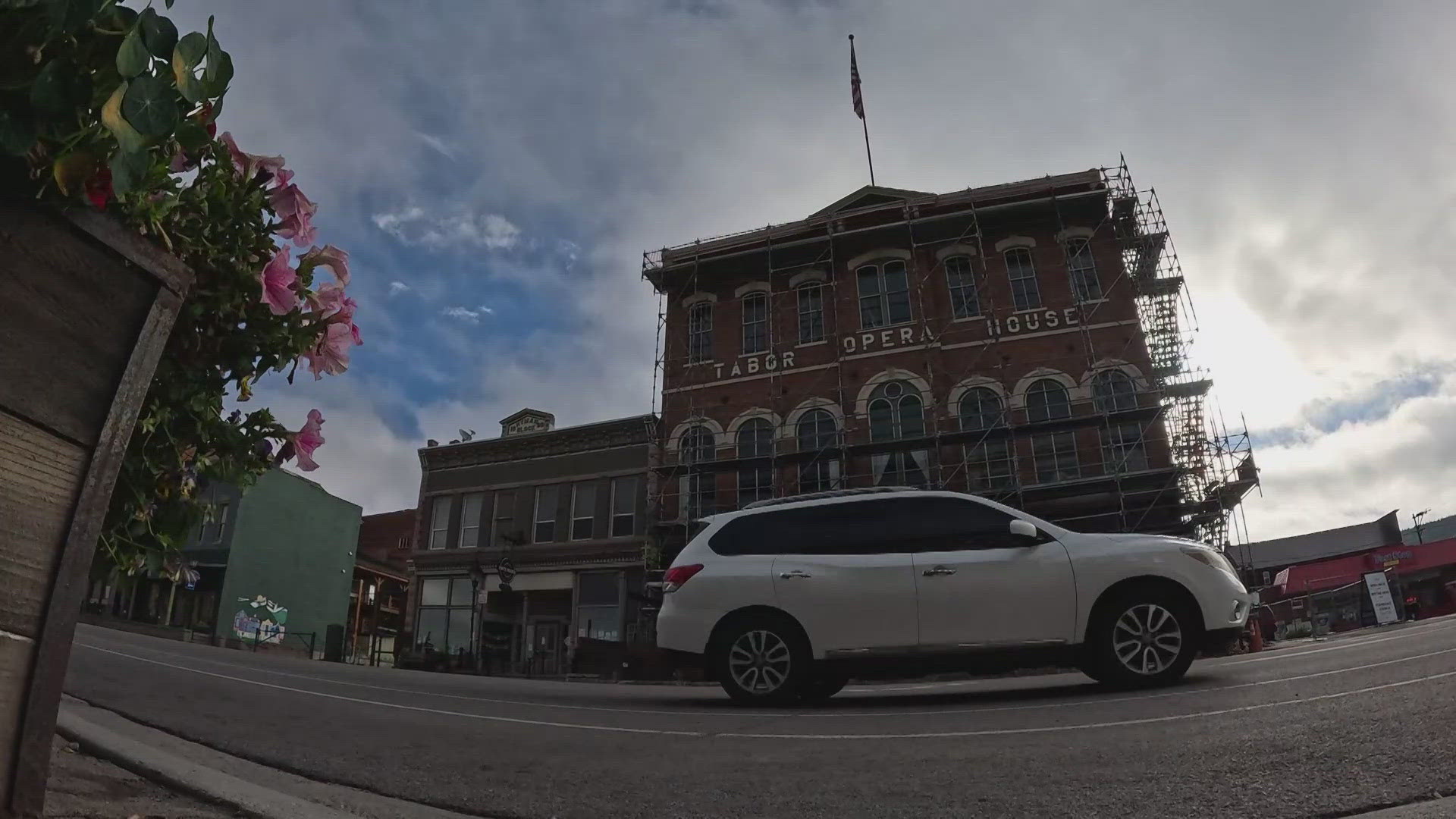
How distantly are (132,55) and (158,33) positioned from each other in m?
0.10

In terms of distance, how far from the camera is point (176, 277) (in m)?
1.70

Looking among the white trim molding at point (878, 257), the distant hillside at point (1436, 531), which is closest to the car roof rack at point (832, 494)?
the white trim molding at point (878, 257)

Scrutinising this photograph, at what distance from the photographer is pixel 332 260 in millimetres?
2408

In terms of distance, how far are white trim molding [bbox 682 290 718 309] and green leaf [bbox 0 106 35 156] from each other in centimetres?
2506

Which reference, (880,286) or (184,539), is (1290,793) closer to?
(184,539)

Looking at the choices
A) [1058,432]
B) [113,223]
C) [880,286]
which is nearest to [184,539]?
[113,223]

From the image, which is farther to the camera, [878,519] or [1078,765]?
[878,519]

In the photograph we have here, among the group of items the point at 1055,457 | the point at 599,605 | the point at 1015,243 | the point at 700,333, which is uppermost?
the point at 1015,243

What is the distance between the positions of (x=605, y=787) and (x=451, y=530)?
89.0 ft

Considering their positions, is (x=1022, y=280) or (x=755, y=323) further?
(x=755, y=323)

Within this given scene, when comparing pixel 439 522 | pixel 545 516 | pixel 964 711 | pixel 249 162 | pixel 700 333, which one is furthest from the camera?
pixel 439 522

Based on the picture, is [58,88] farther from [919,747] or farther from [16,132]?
[919,747]

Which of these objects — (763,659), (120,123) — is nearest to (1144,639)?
(763,659)

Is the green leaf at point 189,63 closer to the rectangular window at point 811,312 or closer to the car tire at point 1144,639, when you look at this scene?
the car tire at point 1144,639
